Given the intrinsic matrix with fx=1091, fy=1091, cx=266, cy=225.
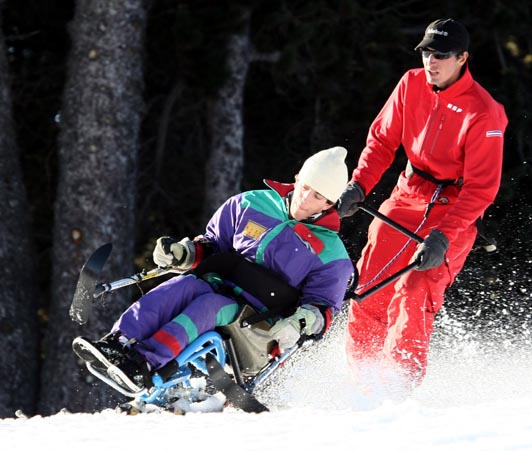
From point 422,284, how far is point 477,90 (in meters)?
1.04

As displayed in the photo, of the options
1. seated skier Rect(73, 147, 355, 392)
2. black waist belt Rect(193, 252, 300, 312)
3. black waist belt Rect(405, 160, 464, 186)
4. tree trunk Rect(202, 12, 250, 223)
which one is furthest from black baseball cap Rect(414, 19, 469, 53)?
tree trunk Rect(202, 12, 250, 223)

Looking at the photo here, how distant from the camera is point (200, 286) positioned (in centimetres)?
497

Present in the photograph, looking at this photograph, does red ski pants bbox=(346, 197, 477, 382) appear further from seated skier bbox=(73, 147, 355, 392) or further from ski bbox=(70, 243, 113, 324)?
ski bbox=(70, 243, 113, 324)

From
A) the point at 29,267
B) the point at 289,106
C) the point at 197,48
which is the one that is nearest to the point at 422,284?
the point at 197,48

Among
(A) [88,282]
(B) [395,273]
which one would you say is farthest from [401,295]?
(A) [88,282]

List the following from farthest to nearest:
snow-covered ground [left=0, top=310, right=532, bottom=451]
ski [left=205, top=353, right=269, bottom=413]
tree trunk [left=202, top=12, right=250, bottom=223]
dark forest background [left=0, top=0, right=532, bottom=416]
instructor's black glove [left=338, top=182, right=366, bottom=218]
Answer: tree trunk [left=202, top=12, right=250, bottom=223] < dark forest background [left=0, top=0, right=532, bottom=416] < instructor's black glove [left=338, top=182, right=366, bottom=218] < ski [left=205, top=353, right=269, bottom=413] < snow-covered ground [left=0, top=310, right=532, bottom=451]

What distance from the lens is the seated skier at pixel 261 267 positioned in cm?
476

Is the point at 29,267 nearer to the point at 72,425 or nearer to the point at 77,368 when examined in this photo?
the point at 77,368

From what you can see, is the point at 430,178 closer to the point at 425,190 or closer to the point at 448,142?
the point at 425,190

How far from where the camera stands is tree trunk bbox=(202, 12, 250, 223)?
31.6ft

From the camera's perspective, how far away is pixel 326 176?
5.02 m

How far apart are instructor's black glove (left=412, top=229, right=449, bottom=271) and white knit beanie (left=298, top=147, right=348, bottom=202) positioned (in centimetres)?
56

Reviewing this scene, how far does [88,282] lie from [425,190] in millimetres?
1921

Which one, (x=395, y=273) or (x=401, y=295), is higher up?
(x=395, y=273)
